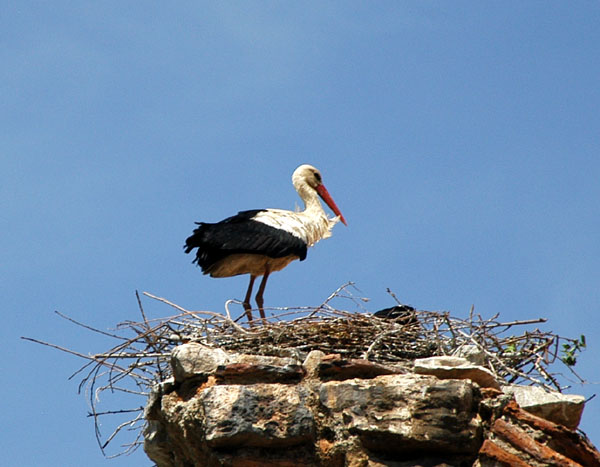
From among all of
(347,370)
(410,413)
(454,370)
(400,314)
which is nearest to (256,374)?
(347,370)

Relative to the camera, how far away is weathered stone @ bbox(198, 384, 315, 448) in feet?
19.1

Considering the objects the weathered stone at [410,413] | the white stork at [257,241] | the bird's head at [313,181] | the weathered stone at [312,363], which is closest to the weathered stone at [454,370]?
the weathered stone at [410,413]

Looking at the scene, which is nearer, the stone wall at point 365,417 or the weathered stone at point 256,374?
the stone wall at point 365,417

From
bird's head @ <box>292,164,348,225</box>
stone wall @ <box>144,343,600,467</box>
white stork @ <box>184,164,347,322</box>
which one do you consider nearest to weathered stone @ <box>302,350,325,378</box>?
stone wall @ <box>144,343,600,467</box>

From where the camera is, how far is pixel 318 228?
11062 millimetres

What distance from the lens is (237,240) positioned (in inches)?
398

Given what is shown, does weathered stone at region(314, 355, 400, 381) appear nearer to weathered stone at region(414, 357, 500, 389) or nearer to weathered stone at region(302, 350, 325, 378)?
weathered stone at region(302, 350, 325, 378)

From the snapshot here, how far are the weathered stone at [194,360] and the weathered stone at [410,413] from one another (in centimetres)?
66

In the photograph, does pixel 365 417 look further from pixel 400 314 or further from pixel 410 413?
pixel 400 314

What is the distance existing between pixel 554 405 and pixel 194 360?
198 cm

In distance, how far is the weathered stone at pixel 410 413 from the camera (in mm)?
5707

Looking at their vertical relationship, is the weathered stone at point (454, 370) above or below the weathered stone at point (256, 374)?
below

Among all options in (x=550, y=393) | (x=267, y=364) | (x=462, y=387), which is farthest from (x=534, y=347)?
(x=267, y=364)

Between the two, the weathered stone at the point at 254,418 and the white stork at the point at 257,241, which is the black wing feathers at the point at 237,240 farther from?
the weathered stone at the point at 254,418
